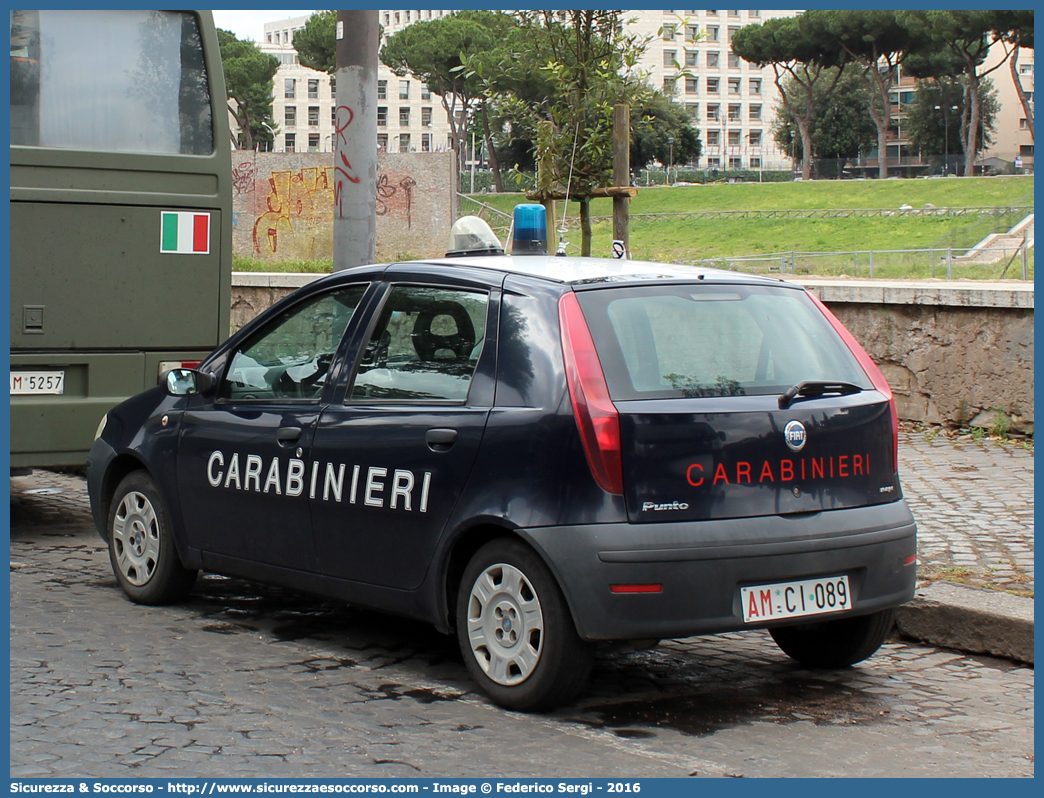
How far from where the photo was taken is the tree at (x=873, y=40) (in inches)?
3223

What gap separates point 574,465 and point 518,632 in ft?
1.98

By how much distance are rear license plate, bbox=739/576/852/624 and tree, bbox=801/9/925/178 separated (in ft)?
263

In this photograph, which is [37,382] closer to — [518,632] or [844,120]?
[518,632]

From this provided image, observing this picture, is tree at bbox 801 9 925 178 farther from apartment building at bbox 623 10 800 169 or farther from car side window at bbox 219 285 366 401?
car side window at bbox 219 285 366 401

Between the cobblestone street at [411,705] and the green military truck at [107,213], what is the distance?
1943 millimetres

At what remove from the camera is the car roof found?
4516 millimetres

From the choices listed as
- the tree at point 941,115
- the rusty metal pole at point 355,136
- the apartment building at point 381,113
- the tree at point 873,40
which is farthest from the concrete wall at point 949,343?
the apartment building at point 381,113

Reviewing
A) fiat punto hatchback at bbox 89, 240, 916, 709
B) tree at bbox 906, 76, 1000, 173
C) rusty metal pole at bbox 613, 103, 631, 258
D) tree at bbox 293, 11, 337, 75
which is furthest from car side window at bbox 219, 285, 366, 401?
tree at bbox 906, 76, 1000, 173

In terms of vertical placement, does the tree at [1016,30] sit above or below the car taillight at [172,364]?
above

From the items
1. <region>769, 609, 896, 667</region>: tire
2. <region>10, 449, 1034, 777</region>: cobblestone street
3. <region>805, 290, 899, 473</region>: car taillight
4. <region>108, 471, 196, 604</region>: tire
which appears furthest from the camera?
<region>108, 471, 196, 604</region>: tire

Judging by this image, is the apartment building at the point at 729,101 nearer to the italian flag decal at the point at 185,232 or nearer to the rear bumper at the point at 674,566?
the italian flag decal at the point at 185,232
